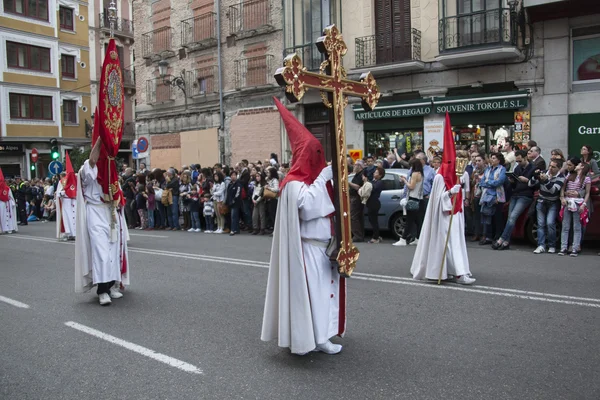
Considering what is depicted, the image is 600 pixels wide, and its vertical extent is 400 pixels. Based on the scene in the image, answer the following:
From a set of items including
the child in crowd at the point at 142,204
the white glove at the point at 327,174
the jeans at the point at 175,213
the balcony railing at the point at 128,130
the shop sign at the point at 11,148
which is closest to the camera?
the white glove at the point at 327,174

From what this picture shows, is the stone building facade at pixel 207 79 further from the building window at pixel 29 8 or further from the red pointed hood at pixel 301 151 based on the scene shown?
the red pointed hood at pixel 301 151

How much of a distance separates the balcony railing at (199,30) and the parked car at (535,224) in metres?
18.6

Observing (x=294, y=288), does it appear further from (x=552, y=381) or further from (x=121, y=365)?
(x=552, y=381)

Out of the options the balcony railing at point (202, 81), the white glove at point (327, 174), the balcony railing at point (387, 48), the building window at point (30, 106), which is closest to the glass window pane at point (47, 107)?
the building window at point (30, 106)

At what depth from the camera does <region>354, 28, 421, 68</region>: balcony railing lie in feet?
62.5

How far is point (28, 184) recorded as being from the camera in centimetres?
2552

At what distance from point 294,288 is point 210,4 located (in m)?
23.9

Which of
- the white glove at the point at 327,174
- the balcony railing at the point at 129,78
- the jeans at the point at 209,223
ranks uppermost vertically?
the balcony railing at the point at 129,78

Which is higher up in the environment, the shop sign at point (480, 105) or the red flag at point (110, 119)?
the shop sign at point (480, 105)

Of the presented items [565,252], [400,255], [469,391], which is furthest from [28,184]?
[469,391]

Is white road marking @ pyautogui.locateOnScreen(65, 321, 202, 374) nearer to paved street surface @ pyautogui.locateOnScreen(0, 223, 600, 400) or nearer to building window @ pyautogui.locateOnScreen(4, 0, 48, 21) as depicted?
paved street surface @ pyautogui.locateOnScreen(0, 223, 600, 400)

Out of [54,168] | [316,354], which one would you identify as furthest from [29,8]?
[316,354]

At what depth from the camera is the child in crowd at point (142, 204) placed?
18125 mm

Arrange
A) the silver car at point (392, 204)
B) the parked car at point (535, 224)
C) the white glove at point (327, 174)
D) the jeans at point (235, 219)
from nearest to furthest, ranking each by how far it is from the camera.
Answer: the white glove at point (327, 174) < the parked car at point (535, 224) < the silver car at point (392, 204) < the jeans at point (235, 219)
